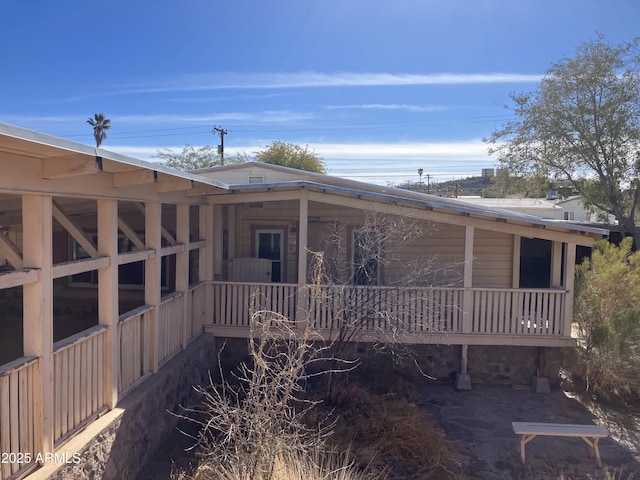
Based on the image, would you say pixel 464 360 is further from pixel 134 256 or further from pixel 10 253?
pixel 10 253

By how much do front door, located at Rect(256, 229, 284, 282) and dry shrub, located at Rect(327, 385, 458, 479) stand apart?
419 centimetres

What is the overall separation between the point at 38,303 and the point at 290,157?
2947 cm

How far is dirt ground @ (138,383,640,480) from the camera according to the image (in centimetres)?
595

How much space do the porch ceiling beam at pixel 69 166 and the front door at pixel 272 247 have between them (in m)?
7.13

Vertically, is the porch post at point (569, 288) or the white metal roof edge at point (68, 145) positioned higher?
the white metal roof edge at point (68, 145)

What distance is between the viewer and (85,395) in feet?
15.4

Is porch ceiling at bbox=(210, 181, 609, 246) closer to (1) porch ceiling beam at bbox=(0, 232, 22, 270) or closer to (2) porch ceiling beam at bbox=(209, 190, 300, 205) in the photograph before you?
(2) porch ceiling beam at bbox=(209, 190, 300, 205)

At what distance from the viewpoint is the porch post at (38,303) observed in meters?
3.92

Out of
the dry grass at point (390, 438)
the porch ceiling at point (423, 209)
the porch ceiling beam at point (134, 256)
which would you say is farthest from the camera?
the porch ceiling at point (423, 209)

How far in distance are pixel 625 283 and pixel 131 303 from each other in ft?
32.0

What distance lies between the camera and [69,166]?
12.7ft

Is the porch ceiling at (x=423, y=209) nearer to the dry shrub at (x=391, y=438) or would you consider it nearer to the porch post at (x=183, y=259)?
the porch post at (x=183, y=259)

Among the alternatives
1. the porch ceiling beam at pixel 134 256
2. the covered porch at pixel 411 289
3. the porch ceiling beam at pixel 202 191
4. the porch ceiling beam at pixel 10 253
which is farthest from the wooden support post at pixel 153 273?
the porch ceiling beam at pixel 10 253

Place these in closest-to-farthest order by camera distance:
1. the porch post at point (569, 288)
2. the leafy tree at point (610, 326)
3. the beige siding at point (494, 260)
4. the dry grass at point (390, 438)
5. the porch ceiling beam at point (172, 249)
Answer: the dry grass at point (390, 438) < the porch ceiling beam at point (172, 249) < the leafy tree at point (610, 326) < the porch post at point (569, 288) < the beige siding at point (494, 260)
